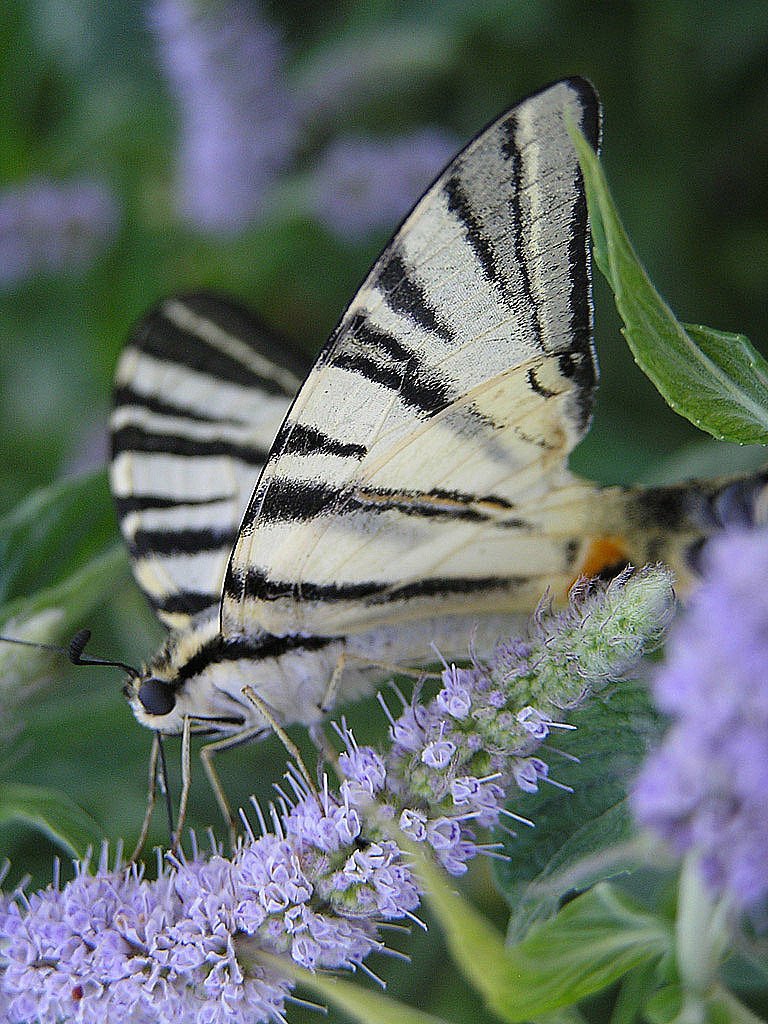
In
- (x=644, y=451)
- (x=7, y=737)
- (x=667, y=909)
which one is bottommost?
(x=667, y=909)

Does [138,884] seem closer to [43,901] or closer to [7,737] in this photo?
[43,901]

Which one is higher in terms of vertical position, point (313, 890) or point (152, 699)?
point (152, 699)

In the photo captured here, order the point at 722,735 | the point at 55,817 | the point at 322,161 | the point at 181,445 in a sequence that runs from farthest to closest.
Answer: the point at 322,161
the point at 181,445
the point at 55,817
the point at 722,735

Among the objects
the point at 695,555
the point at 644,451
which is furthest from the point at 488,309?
the point at 644,451

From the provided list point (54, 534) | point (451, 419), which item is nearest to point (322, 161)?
point (54, 534)

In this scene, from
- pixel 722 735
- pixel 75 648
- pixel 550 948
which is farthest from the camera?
pixel 75 648

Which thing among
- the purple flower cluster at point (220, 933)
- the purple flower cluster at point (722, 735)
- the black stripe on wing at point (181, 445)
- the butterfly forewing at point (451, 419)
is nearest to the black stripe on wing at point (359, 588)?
the butterfly forewing at point (451, 419)

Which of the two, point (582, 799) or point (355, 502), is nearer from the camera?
point (582, 799)

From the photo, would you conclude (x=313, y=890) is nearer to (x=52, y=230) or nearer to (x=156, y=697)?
(x=156, y=697)
